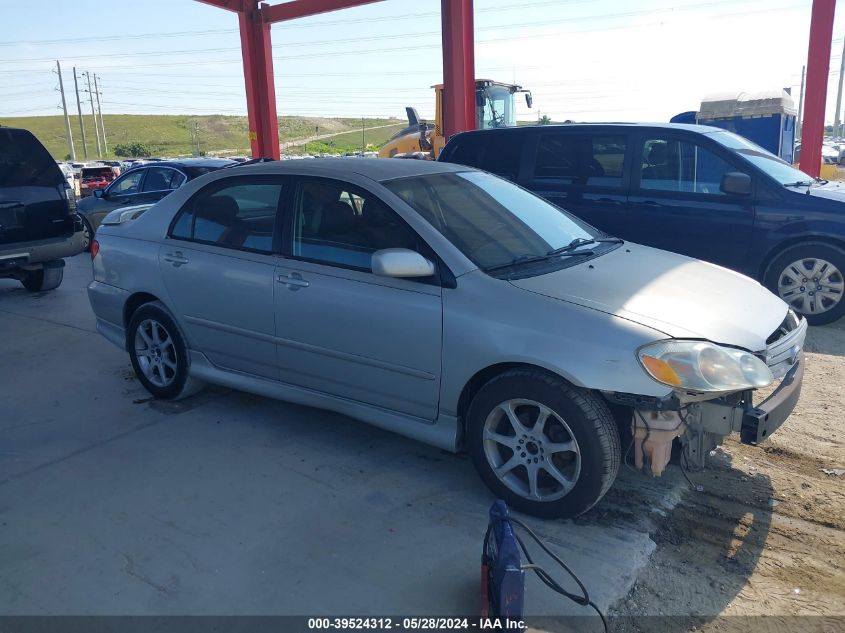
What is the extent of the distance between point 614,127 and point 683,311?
170 inches

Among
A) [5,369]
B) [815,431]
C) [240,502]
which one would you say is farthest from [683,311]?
[5,369]

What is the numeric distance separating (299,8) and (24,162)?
10.4m

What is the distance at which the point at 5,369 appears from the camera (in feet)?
18.6

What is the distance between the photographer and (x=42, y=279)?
864 cm

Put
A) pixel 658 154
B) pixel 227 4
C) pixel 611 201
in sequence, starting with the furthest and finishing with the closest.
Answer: pixel 227 4, pixel 611 201, pixel 658 154

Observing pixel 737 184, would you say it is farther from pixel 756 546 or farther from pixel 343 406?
pixel 343 406

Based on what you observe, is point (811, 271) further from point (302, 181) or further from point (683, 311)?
point (302, 181)

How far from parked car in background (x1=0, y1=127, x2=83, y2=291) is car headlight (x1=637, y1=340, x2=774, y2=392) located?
23.2 ft

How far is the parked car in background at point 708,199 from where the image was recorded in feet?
20.6

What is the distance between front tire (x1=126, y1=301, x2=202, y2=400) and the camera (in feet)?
15.1

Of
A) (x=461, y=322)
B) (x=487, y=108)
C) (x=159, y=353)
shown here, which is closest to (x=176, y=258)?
(x=159, y=353)

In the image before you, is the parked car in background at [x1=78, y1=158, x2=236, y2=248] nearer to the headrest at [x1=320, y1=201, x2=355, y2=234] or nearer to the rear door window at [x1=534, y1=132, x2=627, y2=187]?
the rear door window at [x1=534, y1=132, x2=627, y2=187]

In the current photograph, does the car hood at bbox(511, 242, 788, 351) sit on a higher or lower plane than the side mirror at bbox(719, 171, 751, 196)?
lower

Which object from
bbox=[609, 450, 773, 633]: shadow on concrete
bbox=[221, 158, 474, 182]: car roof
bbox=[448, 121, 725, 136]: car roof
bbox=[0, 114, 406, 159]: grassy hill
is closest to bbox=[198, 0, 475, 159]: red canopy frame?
bbox=[448, 121, 725, 136]: car roof
